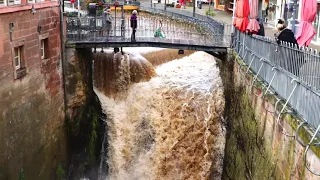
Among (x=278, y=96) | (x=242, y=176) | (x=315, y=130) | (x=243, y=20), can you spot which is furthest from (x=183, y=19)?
(x=315, y=130)

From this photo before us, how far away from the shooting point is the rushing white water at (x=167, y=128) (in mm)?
19156

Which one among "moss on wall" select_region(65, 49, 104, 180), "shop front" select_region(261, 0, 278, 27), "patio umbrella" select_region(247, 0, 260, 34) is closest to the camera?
"patio umbrella" select_region(247, 0, 260, 34)

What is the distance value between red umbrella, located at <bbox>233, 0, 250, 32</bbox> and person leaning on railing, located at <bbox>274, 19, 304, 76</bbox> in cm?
539

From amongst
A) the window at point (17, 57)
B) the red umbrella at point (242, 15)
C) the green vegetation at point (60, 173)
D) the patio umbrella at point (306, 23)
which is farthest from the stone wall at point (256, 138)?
the window at point (17, 57)

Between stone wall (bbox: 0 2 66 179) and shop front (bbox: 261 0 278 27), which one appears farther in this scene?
shop front (bbox: 261 0 278 27)

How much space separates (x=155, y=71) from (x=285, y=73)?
12.5 metres

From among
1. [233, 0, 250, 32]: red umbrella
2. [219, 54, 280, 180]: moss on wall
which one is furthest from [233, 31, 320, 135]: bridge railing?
[233, 0, 250, 32]: red umbrella

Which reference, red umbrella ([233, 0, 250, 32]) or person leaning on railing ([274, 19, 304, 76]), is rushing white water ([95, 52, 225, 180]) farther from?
person leaning on railing ([274, 19, 304, 76])

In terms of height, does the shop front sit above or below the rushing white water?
above

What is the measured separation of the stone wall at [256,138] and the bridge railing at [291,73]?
0.90ft

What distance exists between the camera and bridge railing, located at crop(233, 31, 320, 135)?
8.56 meters

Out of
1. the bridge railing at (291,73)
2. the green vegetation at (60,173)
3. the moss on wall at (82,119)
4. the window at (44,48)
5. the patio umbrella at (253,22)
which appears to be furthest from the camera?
the moss on wall at (82,119)

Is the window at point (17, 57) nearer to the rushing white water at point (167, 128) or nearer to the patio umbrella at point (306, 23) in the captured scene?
the rushing white water at point (167, 128)

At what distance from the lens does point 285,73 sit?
1045cm
